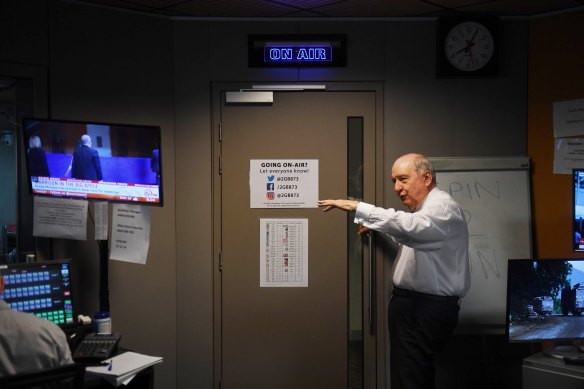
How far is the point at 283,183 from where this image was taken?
336 cm

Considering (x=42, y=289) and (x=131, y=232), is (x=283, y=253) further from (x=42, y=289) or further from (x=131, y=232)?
(x=42, y=289)

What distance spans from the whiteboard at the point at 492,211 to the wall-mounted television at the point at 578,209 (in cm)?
24

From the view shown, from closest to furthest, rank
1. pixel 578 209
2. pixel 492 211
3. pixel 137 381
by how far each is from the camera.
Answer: pixel 137 381 → pixel 578 209 → pixel 492 211

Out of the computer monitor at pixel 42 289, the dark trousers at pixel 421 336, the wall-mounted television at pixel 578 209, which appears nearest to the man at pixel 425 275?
the dark trousers at pixel 421 336

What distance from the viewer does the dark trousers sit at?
8.93ft

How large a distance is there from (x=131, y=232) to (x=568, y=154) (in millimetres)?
2440

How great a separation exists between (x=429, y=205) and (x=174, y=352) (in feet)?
5.72

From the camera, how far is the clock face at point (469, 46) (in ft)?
10.8

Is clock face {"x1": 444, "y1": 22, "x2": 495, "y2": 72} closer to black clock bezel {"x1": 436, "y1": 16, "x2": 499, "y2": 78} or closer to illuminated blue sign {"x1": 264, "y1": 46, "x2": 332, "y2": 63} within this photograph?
black clock bezel {"x1": 436, "y1": 16, "x2": 499, "y2": 78}

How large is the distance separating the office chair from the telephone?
17.2 inches

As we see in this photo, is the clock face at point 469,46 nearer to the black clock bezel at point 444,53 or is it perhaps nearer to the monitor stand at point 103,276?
the black clock bezel at point 444,53

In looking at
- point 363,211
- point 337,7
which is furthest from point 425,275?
point 337,7

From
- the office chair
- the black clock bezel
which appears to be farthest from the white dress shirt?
the office chair

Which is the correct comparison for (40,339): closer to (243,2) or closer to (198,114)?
(198,114)
